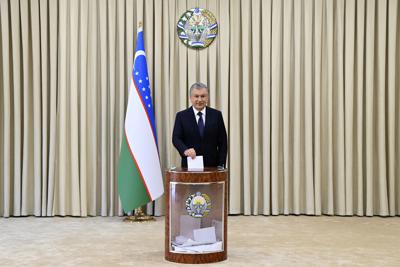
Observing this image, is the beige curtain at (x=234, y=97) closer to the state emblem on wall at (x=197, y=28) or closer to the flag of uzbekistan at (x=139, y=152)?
the state emblem on wall at (x=197, y=28)

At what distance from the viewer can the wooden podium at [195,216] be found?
14.2 ft

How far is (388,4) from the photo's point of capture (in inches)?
274

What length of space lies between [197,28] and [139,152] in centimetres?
170

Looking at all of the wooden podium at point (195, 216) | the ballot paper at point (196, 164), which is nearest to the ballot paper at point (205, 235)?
the wooden podium at point (195, 216)

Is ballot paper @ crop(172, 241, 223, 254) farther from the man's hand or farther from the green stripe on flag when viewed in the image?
the green stripe on flag

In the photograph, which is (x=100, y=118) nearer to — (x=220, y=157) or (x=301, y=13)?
(x=220, y=157)

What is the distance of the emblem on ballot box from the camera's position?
433 centimetres

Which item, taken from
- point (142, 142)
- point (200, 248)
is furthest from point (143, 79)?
point (200, 248)

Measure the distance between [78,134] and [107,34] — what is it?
1.27m

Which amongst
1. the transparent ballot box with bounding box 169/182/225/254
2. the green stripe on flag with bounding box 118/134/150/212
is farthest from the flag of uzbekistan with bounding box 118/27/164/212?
the transparent ballot box with bounding box 169/182/225/254

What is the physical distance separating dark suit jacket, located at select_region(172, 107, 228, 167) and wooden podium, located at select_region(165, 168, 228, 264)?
1.97 feet

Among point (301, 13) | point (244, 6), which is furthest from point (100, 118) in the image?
point (301, 13)

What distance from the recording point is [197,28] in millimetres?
6902

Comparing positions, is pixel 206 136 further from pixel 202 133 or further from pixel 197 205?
pixel 197 205
